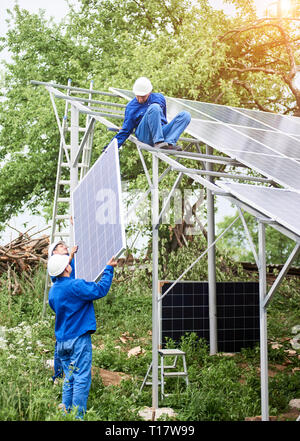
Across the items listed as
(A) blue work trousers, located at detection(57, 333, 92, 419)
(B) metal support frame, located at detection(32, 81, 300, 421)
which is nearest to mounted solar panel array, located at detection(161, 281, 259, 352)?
(B) metal support frame, located at detection(32, 81, 300, 421)

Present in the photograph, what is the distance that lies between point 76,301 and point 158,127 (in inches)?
106

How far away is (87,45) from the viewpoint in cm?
2094

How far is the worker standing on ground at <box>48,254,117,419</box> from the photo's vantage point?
579 cm

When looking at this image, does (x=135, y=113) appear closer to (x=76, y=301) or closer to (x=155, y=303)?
(x=155, y=303)

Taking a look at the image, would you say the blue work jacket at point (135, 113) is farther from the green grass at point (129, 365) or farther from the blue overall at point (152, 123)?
the green grass at point (129, 365)

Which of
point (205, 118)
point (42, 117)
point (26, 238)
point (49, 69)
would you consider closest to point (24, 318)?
point (26, 238)

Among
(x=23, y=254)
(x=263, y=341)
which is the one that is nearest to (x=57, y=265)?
(x=263, y=341)

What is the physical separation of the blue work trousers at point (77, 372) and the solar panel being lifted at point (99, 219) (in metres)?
0.69

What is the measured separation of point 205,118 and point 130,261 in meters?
7.63

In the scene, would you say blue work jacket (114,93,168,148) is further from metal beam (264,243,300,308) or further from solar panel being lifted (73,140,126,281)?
metal beam (264,243,300,308)

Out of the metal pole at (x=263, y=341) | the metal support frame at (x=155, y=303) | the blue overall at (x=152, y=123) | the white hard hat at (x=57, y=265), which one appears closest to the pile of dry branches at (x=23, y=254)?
the metal support frame at (x=155, y=303)

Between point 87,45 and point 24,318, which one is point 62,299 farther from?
point 87,45

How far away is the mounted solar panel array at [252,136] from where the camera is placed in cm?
761
